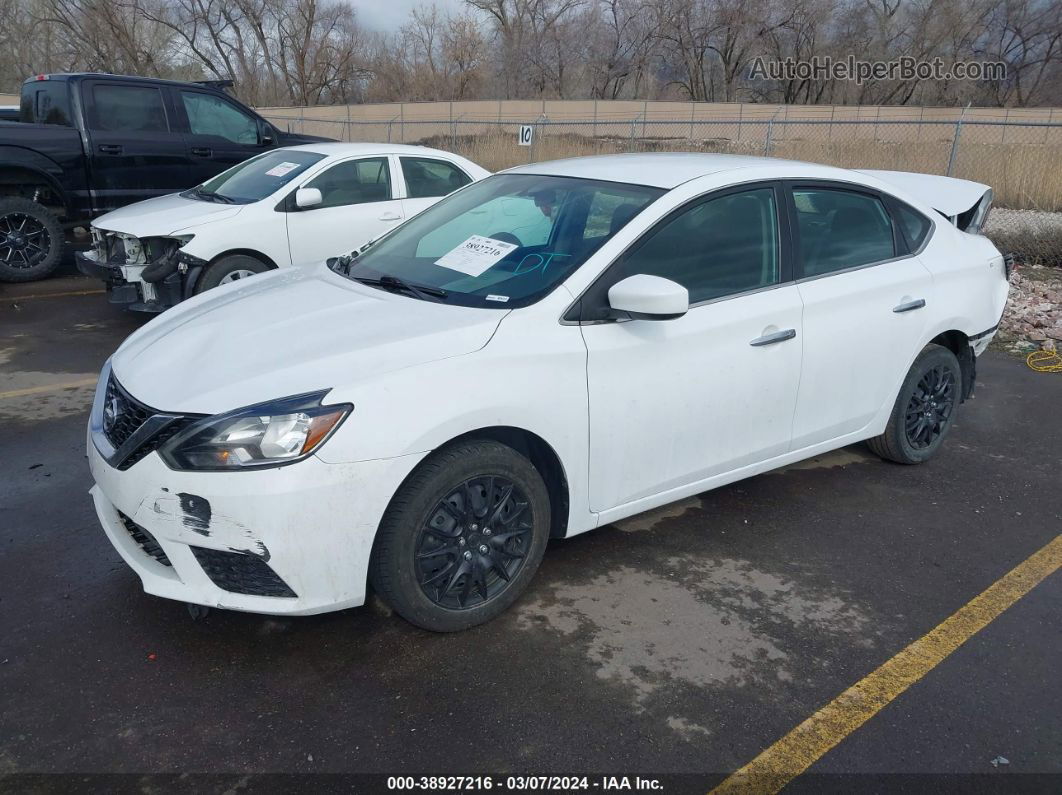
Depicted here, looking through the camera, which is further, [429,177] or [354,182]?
[429,177]

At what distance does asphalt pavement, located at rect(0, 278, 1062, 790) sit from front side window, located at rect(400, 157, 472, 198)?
4.49 meters

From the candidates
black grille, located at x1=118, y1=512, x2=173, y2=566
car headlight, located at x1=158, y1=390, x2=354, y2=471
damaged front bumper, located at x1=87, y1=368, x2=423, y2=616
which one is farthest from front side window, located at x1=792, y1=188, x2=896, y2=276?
black grille, located at x1=118, y1=512, x2=173, y2=566

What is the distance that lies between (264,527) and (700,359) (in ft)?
5.98

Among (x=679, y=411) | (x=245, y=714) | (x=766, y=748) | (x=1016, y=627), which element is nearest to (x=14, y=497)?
(x=245, y=714)

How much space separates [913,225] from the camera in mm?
4414

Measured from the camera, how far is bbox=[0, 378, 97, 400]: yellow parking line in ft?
18.4

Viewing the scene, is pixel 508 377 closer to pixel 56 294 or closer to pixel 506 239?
pixel 506 239

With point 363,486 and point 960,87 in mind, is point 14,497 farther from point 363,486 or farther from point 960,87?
point 960,87

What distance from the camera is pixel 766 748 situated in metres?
2.57

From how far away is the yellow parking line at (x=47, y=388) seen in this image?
5598 millimetres

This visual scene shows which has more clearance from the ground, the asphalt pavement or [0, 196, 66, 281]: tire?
[0, 196, 66, 281]: tire

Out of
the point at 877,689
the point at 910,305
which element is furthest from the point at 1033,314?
the point at 877,689

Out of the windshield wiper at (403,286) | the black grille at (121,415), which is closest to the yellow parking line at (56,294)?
the windshield wiper at (403,286)

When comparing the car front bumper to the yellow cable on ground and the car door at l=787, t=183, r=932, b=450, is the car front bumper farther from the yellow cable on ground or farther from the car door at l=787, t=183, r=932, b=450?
the yellow cable on ground
